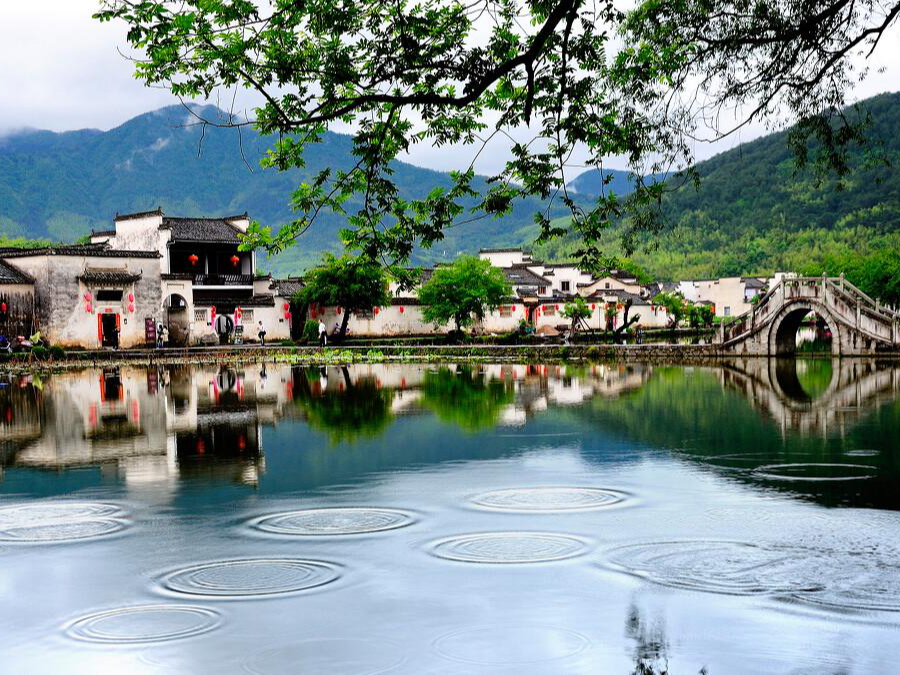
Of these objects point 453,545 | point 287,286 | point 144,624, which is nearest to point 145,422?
point 453,545

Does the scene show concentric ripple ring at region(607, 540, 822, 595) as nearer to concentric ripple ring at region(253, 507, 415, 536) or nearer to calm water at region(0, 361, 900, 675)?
calm water at region(0, 361, 900, 675)

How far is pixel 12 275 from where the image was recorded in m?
46.0

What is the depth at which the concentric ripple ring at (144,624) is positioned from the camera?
7836mm

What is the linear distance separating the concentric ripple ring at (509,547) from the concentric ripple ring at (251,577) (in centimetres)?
128

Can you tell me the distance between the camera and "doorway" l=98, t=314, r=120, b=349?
4888 centimetres

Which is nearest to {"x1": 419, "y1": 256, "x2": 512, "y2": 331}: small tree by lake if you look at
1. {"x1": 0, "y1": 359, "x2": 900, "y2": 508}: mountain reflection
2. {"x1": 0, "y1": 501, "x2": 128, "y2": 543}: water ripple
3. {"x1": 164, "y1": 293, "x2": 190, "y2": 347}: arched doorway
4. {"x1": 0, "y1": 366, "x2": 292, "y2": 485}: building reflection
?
{"x1": 164, "y1": 293, "x2": 190, "y2": 347}: arched doorway

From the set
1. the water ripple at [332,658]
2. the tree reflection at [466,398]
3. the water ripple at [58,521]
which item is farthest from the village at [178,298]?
the water ripple at [332,658]

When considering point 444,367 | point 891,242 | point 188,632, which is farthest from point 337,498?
point 891,242

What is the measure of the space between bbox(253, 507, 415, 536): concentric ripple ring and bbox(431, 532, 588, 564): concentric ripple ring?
3.47 ft

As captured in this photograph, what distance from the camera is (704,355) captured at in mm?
45000

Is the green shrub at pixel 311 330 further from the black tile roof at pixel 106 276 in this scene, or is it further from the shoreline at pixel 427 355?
the black tile roof at pixel 106 276

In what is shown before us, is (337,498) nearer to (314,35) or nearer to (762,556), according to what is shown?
(762,556)

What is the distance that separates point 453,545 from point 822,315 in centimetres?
3683

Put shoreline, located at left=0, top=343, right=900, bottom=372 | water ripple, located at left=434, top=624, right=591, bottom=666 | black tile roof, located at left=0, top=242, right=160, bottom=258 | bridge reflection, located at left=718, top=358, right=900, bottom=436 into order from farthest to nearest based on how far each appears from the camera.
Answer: black tile roof, located at left=0, top=242, right=160, bottom=258
shoreline, located at left=0, top=343, right=900, bottom=372
bridge reflection, located at left=718, top=358, right=900, bottom=436
water ripple, located at left=434, top=624, right=591, bottom=666
